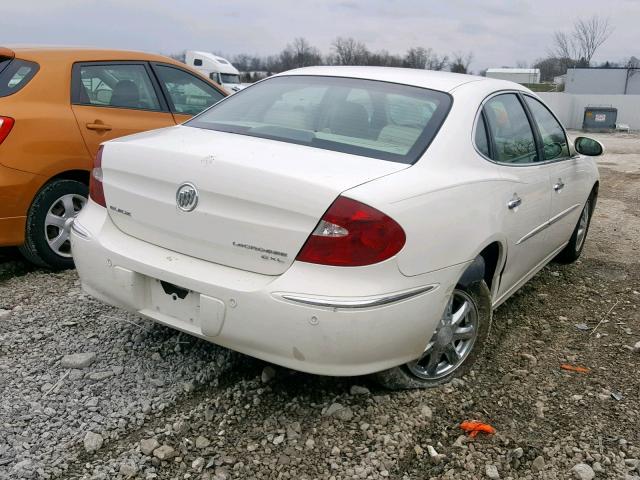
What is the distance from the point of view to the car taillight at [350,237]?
2436 mm

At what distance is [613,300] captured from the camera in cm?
466

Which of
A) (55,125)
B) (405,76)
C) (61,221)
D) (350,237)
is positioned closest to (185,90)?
(55,125)

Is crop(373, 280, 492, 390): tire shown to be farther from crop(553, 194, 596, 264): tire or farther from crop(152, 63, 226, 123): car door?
crop(152, 63, 226, 123): car door

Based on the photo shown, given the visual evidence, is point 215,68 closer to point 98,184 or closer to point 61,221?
point 61,221

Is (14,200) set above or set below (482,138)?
below

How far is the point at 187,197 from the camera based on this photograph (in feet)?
8.80

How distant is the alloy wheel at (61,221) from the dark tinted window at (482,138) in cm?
290

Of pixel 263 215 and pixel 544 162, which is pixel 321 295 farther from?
pixel 544 162

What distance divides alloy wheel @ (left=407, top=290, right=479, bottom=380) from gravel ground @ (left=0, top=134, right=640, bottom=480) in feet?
0.34

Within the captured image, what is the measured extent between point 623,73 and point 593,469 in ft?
130

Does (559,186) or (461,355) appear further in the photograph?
(559,186)

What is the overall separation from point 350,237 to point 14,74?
3295 millimetres

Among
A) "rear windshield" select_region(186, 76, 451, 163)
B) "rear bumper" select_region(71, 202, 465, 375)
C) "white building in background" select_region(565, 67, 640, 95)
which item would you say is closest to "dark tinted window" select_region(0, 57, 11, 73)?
"rear windshield" select_region(186, 76, 451, 163)

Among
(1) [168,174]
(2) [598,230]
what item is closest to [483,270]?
(1) [168,174]
